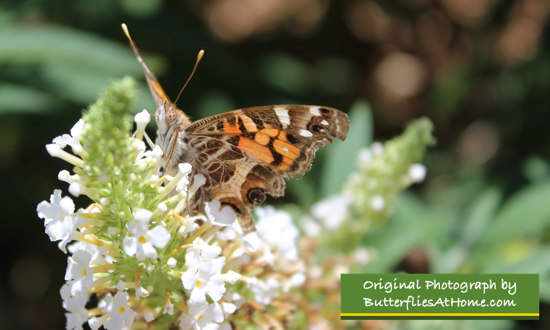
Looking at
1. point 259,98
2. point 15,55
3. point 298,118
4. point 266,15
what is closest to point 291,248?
point 298,118

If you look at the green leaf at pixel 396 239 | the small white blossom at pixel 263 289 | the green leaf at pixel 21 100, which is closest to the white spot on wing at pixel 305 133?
the small white blossom at pixel 263 289

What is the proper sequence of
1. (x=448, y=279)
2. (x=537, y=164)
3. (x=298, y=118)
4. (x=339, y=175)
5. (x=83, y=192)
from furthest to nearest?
(x=537, y=164) → (x=339, y=175) → (x=448, y=279) → (x=298, y=118) → (x=83, y=192)

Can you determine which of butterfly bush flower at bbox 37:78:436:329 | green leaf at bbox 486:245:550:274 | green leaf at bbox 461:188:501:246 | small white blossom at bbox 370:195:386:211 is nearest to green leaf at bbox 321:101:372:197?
small white blossom at bbox 370:195:386:211

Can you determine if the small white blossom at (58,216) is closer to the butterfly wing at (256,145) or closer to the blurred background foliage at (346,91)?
the butterfly wing at (256,145)

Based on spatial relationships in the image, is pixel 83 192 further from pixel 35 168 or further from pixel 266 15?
pixel 266 15

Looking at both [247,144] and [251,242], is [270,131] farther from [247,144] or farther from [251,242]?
[251,242]

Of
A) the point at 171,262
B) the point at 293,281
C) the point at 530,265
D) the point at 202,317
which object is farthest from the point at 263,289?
the point at 530,265
